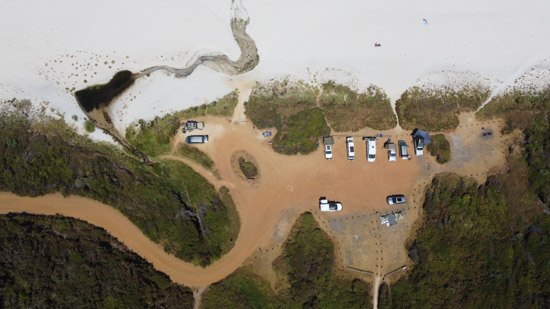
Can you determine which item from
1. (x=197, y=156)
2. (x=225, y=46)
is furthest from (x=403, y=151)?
(x=225, y=46)

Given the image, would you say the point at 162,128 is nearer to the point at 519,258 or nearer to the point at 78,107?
the point at 78,107

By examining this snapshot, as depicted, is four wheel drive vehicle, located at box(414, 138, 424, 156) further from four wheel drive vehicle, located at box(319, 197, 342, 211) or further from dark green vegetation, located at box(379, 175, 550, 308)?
four wheel drive vehicle, located at box(319, 197, 342, 211)

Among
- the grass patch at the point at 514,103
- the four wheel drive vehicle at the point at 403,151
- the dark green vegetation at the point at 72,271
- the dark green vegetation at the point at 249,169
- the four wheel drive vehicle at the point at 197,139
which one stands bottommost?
the dark green vegetation at the point at 72,271

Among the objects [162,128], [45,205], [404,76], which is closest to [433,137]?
[404,76]

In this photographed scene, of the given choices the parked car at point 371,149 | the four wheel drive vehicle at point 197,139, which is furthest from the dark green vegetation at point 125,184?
the parked car at point 371,149

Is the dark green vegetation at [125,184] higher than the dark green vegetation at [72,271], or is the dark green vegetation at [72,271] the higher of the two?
the dark green vegetation at [125,184]

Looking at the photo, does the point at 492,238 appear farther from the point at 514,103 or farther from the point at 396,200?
the point at 514,103

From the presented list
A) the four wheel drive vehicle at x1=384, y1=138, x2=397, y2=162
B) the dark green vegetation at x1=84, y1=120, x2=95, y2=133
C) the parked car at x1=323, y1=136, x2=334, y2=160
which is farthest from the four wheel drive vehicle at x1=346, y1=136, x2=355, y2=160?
the dark green vegetation at x1=84, y1=120, x2=95, y2=133

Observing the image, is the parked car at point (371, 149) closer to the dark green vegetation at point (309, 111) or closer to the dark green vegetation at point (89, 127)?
the dark green vegetation at point (309, 111)
